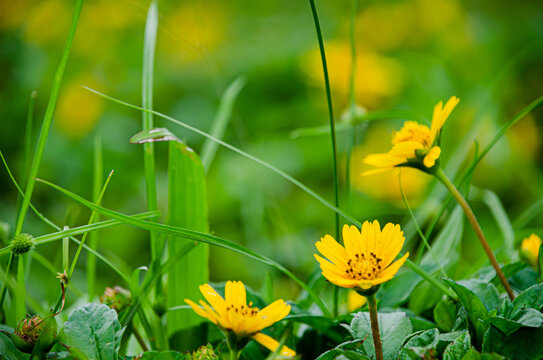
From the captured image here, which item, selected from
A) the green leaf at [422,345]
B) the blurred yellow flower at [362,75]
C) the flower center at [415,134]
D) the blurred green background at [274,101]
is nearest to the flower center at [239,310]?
the green leaf at [422,345]

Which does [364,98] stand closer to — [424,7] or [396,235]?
[424,7]

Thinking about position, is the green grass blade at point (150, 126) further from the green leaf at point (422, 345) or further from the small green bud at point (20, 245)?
the green leaf at point (422, 345)

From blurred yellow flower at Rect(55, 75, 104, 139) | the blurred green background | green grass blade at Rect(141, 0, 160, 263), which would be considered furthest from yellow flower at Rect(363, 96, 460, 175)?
blurred yellow flower at Rect(55, 75, 104, 139)

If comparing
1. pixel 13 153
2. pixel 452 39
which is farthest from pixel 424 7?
pixel 13 153

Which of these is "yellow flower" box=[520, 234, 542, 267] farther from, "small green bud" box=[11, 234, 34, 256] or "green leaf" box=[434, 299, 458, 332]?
"small green bud" box=[11, 234, 34, 256]

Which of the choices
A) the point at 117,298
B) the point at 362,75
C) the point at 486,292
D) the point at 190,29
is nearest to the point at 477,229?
the point at 486,292

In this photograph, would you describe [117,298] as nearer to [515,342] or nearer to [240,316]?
[240,316]
